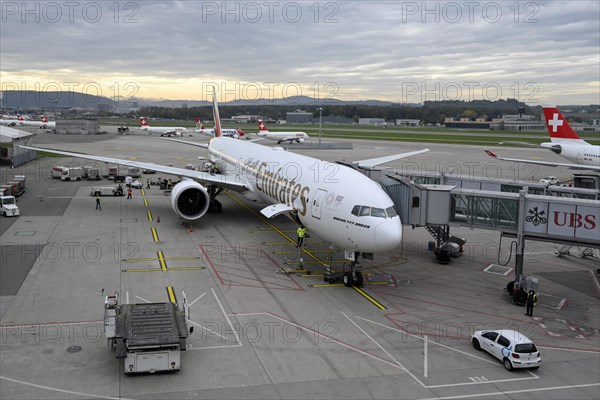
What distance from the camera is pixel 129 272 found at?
94.8ft

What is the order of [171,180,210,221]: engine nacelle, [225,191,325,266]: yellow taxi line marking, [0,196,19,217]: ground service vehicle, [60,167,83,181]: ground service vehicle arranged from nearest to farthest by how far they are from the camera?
[225,191,325,266]: yellow taxi line marking → [171,180,210,221]: engine nacelle → [0,196,19,217]: ground service vehicle → [60,167,83,181]: ground service vehicle

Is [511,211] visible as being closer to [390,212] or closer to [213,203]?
[390,212]

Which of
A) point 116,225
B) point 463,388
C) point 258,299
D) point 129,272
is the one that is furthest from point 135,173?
point 463,388

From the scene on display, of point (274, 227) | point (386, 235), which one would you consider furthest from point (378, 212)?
point (274, 227)

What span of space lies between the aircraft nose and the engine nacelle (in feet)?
59.5

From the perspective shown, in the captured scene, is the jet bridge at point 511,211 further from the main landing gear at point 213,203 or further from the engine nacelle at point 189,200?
the main landing gear at point 213,203

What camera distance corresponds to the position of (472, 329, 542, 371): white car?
1875cm

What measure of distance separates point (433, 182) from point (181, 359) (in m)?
22.5

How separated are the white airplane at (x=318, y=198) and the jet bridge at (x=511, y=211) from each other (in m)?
2.71

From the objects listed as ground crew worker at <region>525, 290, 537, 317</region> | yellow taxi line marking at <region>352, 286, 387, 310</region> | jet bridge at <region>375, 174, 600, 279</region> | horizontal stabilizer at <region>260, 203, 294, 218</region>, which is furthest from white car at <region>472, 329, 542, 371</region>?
horizontal stabilizer at <region>260, 203, 294, 218</region>

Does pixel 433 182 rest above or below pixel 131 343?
above

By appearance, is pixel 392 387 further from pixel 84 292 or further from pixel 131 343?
pixel 84 292

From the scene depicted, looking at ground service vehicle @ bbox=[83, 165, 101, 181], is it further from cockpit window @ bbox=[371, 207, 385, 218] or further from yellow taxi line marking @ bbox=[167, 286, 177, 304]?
cockpit window @ bbox=[371, 207, 385, 218]

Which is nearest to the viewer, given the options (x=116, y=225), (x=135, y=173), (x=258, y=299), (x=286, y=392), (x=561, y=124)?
(x=286, y=392)
